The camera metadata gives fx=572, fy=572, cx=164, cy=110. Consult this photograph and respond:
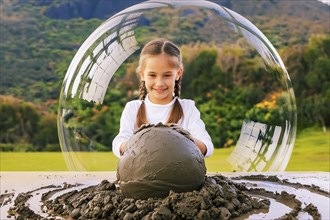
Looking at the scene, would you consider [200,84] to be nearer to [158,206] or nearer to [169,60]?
[169,60]

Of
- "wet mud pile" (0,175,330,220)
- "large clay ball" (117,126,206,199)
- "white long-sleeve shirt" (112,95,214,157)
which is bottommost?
"wet mud pile" (0,175,330,220)

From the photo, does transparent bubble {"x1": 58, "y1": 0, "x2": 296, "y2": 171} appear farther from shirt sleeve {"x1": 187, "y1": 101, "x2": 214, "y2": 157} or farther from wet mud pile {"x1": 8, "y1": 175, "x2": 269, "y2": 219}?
wet mud pile {"x1": 8, "y1": 175, "x2": 269, "y2": 219}

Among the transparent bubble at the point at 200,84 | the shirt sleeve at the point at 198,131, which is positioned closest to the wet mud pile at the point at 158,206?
the shirt sleeve at the point at 198,131

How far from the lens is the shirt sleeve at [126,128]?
4094mm

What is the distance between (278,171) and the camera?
214 inches

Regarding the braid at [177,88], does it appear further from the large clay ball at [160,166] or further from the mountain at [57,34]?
the mountain at [57,34]

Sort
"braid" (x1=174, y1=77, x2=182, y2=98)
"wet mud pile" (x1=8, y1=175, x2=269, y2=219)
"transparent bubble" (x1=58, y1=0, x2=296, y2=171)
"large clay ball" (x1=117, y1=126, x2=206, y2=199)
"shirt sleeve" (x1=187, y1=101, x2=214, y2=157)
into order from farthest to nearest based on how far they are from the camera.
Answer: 1. "transparent bubble" (x1=58, y1=0, x2=296, y2=171)
2. "braid" (x1=174, y1=77, x2=182, y2=98)
3. "shirt sleeve" (x1=187, y1=101, x2=214, y2=157)
4. "large clay ball" (x1=117, y1=126, x2=206, y2=199)
5. "wet mud pile" (x1=8, y1=175, x2=269, y2=219)

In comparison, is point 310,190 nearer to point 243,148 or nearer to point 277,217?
point 243,148

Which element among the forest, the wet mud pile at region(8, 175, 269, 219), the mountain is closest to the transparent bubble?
the forest

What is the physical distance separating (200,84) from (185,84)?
1.02ft

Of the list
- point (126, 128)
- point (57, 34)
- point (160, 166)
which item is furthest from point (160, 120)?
point (57, 34)

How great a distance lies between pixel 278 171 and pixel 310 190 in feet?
2.69

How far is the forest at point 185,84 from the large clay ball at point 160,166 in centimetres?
113

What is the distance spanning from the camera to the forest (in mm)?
4887
